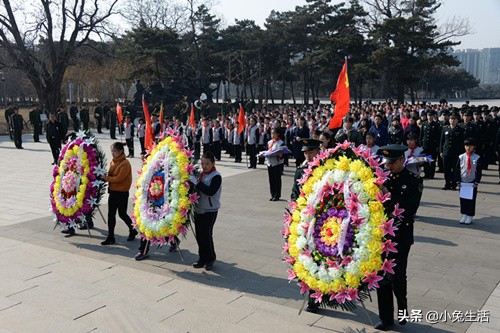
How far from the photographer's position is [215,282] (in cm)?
634

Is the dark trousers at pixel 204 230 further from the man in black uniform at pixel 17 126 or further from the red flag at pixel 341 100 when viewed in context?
the man in black uniform at pixel 17 126

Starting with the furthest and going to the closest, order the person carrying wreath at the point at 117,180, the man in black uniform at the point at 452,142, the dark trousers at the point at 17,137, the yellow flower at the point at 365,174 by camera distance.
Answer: the dark trousers at the point at 17,137, the man in black uniform at the point at 452,142, the person carrying wreath at the point at 117,180, the yellow flower at the point at 365,174

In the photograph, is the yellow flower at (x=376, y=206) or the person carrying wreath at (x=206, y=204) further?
the person carrying wreath at (x=206, y=204)

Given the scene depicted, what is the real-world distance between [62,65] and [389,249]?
35.5 metres

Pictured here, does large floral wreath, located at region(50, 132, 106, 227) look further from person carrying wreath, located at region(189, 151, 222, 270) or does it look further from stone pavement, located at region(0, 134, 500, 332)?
person carrying wreath, located at region(189, 151, 222, 270)

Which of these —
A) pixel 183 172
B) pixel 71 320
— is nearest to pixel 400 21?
pixel 183 172

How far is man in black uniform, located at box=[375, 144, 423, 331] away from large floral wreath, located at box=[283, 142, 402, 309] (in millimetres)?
154

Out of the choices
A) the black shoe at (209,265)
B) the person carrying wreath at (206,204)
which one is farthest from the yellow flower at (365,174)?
the black shoe at (209,265)

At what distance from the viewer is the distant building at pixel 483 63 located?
14762cm

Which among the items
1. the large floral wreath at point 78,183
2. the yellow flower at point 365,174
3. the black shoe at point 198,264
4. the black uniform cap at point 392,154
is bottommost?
the black shoe at point 198,264

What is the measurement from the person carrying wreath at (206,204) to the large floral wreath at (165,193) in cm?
13

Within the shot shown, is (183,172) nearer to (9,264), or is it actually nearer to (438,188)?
(9,264)

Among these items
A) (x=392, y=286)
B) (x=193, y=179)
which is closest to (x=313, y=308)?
(x=392, y=286)

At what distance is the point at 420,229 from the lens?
876cm
